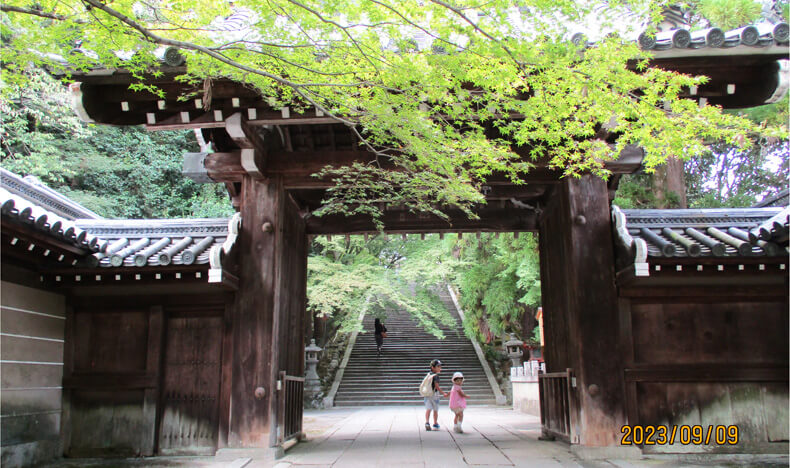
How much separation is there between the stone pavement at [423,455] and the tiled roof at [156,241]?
8.51ft

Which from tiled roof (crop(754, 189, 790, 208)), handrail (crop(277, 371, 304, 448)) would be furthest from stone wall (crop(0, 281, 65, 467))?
tiled roof (crop(754, 189, 790, 208))

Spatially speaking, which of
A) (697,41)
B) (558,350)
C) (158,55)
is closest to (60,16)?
(158,55)

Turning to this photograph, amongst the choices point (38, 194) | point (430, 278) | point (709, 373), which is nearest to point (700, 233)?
point (709, 373)

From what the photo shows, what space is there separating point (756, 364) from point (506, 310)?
9715 mm

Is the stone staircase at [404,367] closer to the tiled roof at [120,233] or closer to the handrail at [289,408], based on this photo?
the handrail at [289,408]

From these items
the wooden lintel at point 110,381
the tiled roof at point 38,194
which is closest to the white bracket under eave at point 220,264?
the wooden lintel at point 110,381

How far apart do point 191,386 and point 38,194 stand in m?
3.86

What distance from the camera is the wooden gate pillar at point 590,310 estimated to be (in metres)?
6.86

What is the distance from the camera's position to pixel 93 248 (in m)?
7.01

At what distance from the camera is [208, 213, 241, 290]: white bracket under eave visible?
21.6 ft

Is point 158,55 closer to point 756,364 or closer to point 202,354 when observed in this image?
point 202,354

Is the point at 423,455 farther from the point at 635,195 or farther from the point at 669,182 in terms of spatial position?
the point at 669,182

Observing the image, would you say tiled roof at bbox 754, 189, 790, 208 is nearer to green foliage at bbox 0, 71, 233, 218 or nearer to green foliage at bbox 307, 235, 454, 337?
green foliage at bbox 307, 235, 454, 337

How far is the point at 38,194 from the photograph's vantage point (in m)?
8.13
